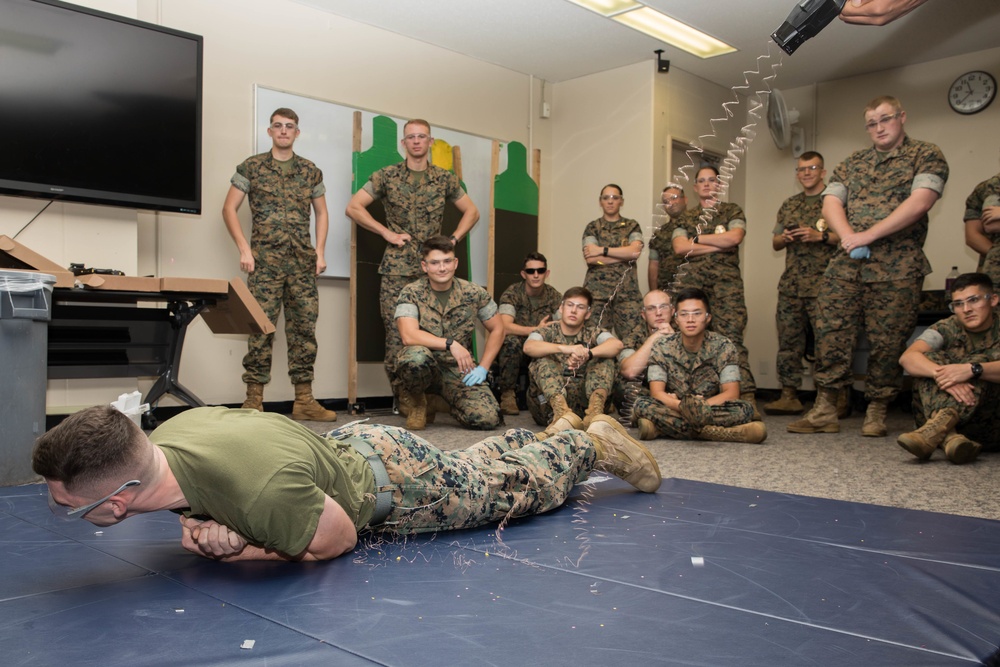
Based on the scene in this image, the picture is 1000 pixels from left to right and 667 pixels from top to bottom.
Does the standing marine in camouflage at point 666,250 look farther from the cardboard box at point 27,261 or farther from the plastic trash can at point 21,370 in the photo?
the plastic trash can at point 21,370

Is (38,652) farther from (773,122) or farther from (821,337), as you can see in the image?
(773,122)

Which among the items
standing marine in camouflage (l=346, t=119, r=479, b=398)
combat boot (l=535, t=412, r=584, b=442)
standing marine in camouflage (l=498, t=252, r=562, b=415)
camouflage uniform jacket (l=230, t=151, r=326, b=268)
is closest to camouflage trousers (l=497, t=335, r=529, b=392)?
standing marine in camouflage (l=498, t=252, r=562, b=415)

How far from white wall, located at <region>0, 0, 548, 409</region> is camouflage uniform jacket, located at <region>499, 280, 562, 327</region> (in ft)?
2.58

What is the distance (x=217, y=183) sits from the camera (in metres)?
5.12

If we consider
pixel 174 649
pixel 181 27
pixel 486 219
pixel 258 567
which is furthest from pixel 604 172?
pixel 174 649

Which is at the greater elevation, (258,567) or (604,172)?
(604,172)

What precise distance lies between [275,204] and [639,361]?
7.83 ft

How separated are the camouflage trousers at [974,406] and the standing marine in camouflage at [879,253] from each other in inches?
18.0

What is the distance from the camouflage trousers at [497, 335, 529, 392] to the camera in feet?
19.6

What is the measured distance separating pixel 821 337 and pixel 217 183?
377 centimetres

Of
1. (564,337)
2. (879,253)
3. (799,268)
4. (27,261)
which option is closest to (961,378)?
(879,253)

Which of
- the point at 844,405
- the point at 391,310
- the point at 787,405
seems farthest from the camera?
the point at 787,405

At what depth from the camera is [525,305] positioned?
614 cm

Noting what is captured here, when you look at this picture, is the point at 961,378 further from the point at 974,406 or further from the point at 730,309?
→ the point at 730,309
